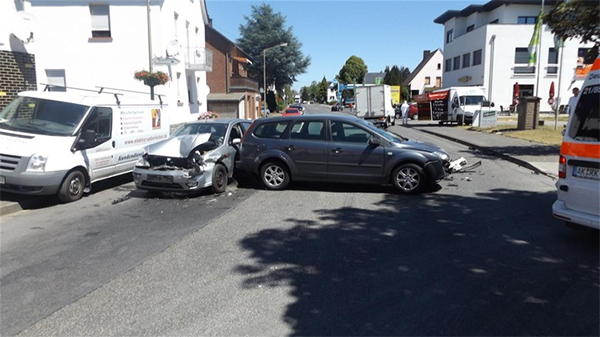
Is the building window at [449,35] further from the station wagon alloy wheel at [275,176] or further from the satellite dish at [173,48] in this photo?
the station wagon alloy wheel at [275,176]

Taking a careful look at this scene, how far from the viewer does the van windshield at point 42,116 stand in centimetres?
818

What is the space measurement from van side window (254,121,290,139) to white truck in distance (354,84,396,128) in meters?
23.4

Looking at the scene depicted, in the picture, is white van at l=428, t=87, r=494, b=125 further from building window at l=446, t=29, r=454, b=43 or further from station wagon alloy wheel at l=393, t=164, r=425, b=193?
station wagon alloy wheel at l=393, t=164, r=425, b=193

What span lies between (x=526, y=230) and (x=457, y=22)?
164 feet

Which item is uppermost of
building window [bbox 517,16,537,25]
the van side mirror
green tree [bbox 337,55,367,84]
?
green tree [bbox 337,55,367,84]

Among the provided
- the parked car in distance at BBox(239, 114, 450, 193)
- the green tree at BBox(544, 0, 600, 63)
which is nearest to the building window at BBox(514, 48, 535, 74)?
the green tree at BBox(544, 0, 600, 63)

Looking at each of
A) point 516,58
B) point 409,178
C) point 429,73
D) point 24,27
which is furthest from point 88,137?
point 429,73

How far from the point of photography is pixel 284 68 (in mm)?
60375

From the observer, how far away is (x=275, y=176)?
9023 millimetres

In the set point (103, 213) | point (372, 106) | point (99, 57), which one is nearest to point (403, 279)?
point (103, 213)

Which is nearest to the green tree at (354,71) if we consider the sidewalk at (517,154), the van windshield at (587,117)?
the sidewalk at (517,154)

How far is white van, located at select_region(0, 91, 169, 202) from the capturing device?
7.51 metres

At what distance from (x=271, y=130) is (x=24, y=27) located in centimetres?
796

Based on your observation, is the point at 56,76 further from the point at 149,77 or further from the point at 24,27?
the point at 24,27
